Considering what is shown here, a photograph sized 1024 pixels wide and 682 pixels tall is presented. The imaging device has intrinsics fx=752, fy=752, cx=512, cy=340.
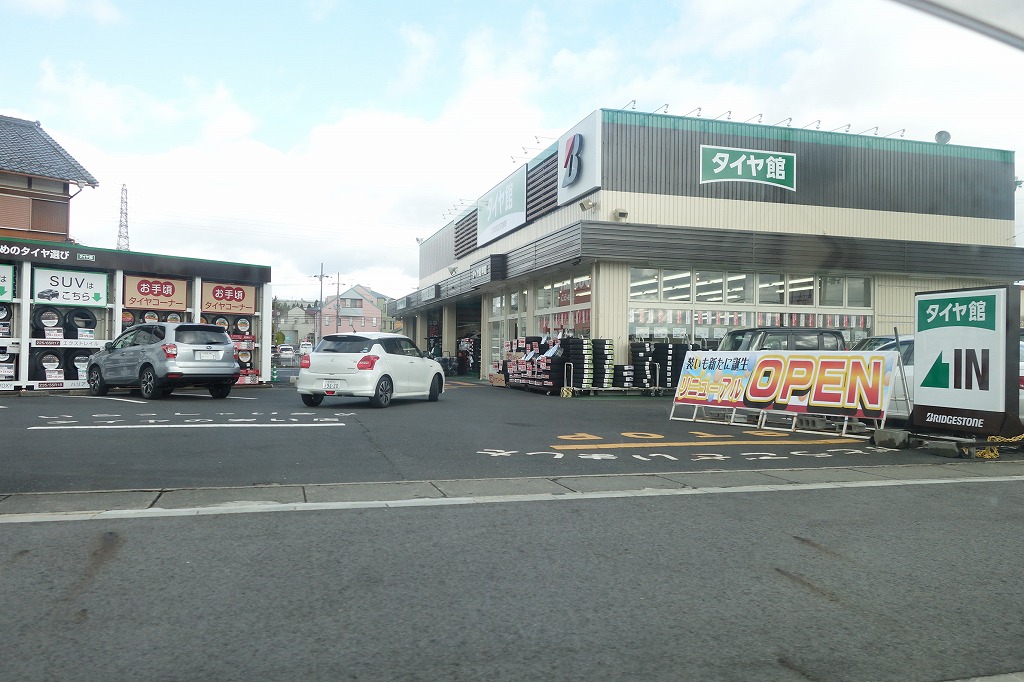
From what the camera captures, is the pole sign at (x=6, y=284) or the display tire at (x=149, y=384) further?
the pole sign at (x=6, y=284)

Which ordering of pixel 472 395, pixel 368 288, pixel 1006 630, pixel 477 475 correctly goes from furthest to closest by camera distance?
1. pixel 368 288
2. pixel 472 395
3. pixel 477 475
4. pixel 1006 630

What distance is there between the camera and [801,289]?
76.0ft

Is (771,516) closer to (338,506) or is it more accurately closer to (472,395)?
(338,506)

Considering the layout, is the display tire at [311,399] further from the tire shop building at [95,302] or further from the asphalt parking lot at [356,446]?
the tire shop building at [95,302]

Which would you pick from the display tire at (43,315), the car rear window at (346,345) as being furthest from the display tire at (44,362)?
the car rear window at (346,345)

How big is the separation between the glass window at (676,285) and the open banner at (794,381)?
8.09m

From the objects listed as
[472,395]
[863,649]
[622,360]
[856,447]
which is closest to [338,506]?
[863,649]

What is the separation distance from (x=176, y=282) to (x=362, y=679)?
20.4 metres

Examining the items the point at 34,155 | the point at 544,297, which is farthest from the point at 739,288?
the point at 34,155

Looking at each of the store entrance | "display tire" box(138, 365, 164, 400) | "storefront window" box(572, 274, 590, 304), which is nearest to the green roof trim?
"storefront window" box(572, 274, 590, 304)

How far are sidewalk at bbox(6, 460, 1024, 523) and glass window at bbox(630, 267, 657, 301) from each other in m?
13.6

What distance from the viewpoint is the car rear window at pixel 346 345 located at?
15.1 metres

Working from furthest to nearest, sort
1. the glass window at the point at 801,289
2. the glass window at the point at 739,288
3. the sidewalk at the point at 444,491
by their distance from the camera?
the glass window at the point at 801,289 → the glass window at the point at 739,288 → the sidewalk at the point at 444,491

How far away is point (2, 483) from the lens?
680cm
